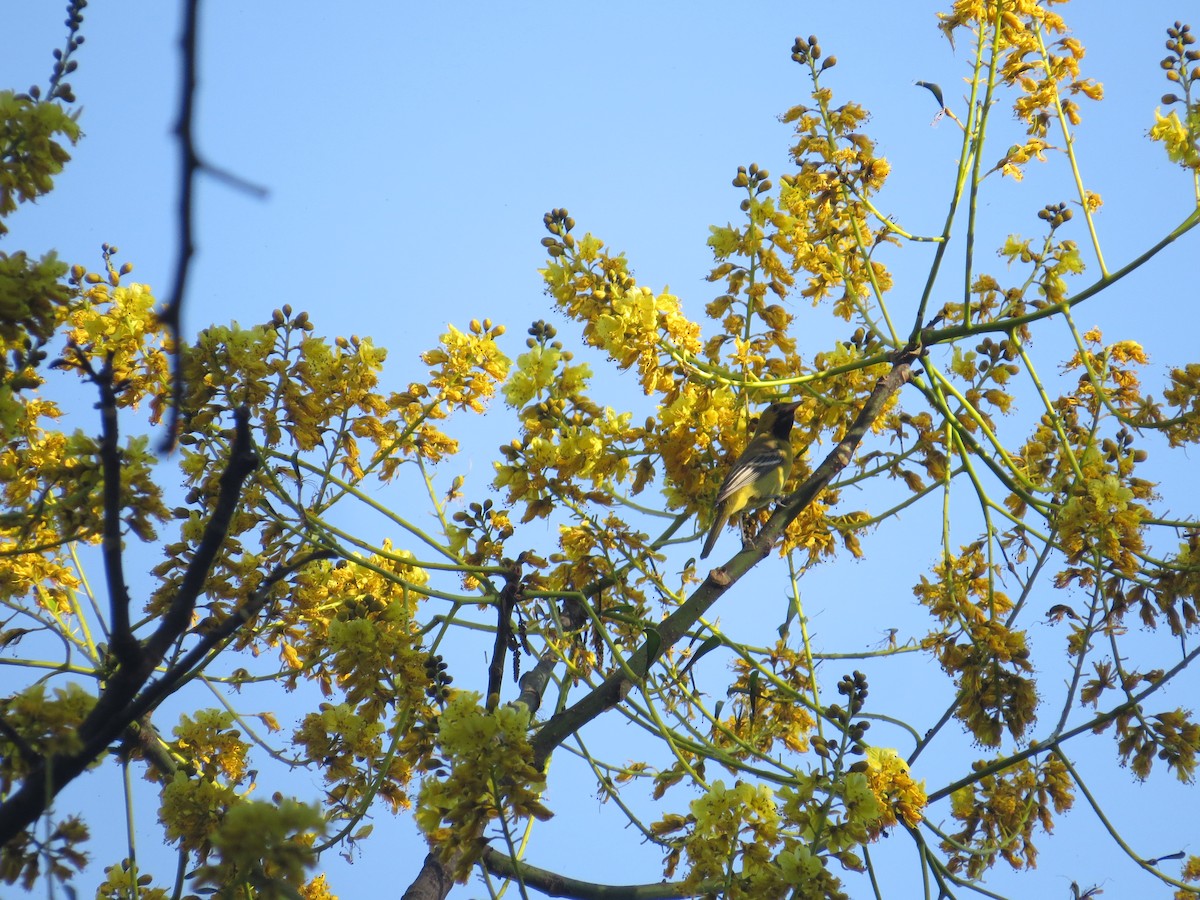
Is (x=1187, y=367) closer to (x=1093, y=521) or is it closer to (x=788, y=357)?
(x=1093, y=521)

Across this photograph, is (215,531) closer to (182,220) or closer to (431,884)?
(182,220)

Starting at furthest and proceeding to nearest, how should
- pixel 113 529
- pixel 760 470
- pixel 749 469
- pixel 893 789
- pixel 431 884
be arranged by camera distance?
pixel 760 470 < pixel 749 469 < pixel 431 884 < pixel 893 789 < pixel 113 529

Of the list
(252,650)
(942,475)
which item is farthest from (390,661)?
(942,475)

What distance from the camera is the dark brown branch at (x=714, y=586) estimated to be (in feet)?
13.7

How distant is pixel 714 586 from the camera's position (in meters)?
4.40

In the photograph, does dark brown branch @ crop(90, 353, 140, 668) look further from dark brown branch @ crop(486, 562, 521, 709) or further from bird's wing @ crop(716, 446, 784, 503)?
bird's wing @ crop(716, 446, 784, 503)

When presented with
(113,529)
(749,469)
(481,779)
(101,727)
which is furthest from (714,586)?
(113,529)

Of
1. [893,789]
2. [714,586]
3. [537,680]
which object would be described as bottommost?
[893,789]

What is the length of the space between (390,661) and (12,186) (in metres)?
2.04

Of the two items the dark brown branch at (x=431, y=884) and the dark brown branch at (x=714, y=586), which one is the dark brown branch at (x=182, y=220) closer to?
the dark brown branch at (x=714, y=586)

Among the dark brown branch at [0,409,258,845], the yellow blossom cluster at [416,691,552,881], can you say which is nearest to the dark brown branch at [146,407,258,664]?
the dark brown branch at [0,409,258,845]

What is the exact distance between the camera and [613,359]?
4.50 metres

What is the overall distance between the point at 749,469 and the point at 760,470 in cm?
19

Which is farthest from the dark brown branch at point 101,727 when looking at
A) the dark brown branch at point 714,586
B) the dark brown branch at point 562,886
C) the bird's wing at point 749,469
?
the bird's wing at point 749,469
